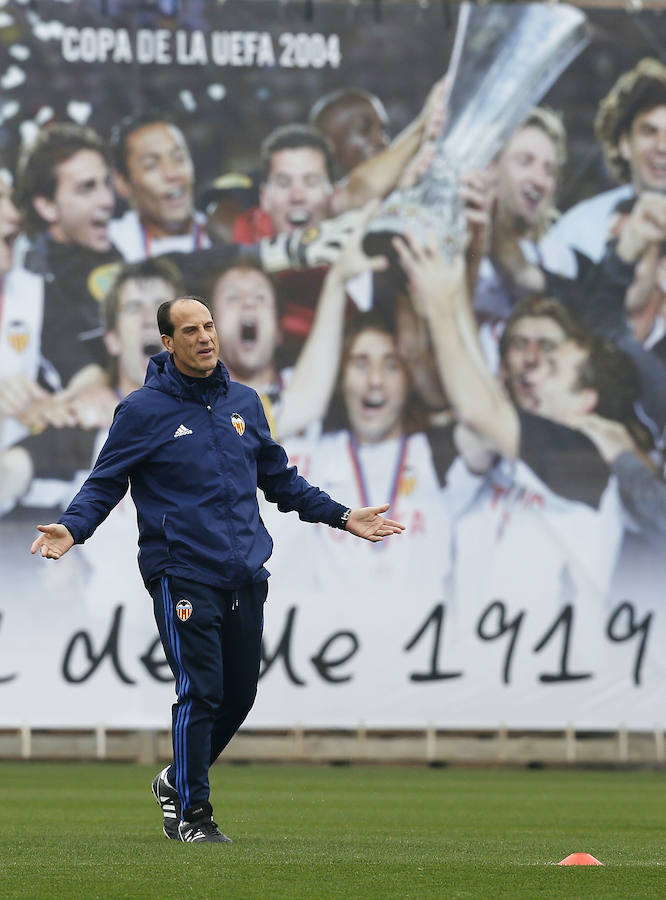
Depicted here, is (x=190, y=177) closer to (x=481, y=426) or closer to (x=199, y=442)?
(x=481, y=426)

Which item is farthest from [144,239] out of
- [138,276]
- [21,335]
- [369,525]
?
A: [369,525]

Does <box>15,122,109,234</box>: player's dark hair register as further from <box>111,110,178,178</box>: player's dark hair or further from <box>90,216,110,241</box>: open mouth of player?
<box>90,216,110,241</box>: open mouth of player

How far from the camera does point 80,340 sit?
1265 cm

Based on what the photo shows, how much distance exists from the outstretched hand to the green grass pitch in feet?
2.95

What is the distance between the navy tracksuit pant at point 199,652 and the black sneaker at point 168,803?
0.03 metres

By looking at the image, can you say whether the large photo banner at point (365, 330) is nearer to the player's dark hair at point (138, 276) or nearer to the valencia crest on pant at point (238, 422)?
the player's dark hair at point (138, 276)

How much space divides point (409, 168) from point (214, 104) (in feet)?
4.94

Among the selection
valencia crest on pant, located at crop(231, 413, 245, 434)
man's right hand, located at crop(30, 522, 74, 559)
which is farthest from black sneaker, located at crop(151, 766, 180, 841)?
valencia crest on pant, located at crop(231, 413, 245, 434)

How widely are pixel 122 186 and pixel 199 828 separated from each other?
8488 mm

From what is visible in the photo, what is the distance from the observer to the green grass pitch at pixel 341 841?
153 inches

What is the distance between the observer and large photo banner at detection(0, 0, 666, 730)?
1257 cm

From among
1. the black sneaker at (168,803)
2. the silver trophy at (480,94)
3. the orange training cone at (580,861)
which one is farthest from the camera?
the silver trophy at (480,94)

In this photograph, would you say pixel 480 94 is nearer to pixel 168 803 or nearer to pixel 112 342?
pixel 112 342

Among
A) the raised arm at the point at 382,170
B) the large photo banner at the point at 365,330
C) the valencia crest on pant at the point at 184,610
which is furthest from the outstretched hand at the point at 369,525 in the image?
the raised arm at the point at 382,170
